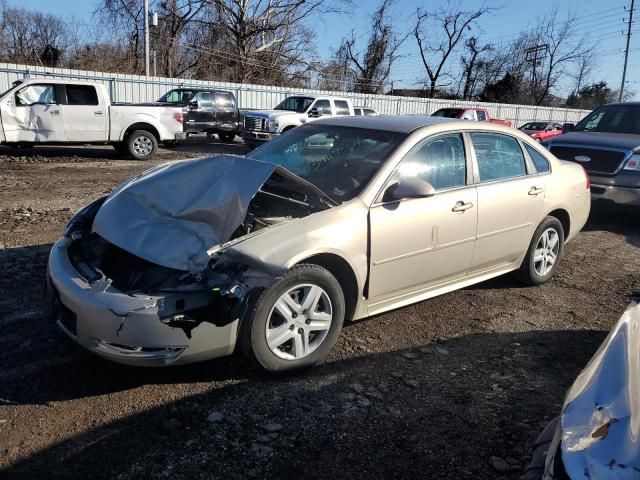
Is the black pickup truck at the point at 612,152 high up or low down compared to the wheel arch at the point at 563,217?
up

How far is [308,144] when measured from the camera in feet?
14.9

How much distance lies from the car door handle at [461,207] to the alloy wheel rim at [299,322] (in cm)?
136

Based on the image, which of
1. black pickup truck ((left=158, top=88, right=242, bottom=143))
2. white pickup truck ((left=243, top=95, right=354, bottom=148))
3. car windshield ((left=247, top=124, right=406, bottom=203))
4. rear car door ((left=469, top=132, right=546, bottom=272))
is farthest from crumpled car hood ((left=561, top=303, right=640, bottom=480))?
black pickup truck ((left=158, top=88, right=242, bottom=143))

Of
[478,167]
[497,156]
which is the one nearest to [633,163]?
[497,156]

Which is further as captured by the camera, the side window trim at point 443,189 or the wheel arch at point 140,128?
the wheel arch at point 140,128

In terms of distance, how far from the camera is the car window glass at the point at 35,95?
39.7 feet

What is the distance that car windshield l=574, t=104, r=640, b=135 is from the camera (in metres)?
9.12

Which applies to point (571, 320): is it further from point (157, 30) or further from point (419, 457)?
point (157, 30)

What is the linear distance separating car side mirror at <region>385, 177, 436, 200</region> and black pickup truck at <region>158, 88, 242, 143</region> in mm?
15921

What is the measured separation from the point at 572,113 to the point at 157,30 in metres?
33.9

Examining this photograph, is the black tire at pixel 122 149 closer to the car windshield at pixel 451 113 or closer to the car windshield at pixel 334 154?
the car windshield at pixel 334 154

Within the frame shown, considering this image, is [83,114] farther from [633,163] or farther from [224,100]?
[633,163]

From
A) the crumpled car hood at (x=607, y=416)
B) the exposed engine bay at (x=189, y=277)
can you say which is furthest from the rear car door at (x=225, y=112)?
the crumpled car hood at (x=607, y=416)

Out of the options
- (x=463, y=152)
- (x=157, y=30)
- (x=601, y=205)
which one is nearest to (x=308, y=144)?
(x=463, y=152)
